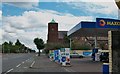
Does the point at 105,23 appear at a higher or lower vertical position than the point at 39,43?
higher

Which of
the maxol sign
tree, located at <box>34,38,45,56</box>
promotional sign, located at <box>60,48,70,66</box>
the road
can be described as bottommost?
the road

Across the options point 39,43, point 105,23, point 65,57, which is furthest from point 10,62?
point 39,43

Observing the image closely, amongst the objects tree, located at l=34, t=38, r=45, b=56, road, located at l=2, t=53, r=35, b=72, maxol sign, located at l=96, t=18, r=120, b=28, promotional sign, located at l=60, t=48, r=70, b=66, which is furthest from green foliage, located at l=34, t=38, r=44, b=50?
maxol sign, located at l=96, t=18, r=120, b=28

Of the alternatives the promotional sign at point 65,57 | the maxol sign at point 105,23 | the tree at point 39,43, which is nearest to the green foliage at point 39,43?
the tree at point 39,43

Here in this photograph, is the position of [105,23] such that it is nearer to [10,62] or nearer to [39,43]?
[10,62]

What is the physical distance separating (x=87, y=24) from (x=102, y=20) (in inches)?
218

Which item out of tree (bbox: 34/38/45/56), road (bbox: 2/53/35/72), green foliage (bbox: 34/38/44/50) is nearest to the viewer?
road (bbox: 2/53/35/72)

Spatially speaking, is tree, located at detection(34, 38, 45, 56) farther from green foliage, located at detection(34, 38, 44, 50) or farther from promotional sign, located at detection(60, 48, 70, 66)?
promotional sign, located at detection(60, 48, 70, 66)

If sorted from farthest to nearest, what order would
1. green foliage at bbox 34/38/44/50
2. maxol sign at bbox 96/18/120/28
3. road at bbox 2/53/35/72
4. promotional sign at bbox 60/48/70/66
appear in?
green foliage at bbox 34/38/44/50
promotional sign at bbox 60/48/70/66
maxol sign at bbox 96/18/120/28
road at bbox 2/53/35/72

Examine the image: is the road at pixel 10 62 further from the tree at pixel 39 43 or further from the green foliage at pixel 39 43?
the green foliage at pixel 39 43

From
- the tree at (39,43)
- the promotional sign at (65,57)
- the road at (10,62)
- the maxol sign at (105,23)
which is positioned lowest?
the road at (10,62)

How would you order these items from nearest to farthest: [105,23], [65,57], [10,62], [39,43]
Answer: [105,23]
[65,57]
[10,62]
[39,43]

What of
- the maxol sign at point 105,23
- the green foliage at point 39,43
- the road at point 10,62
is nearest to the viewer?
the road at point 10,62

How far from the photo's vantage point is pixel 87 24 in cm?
3891
